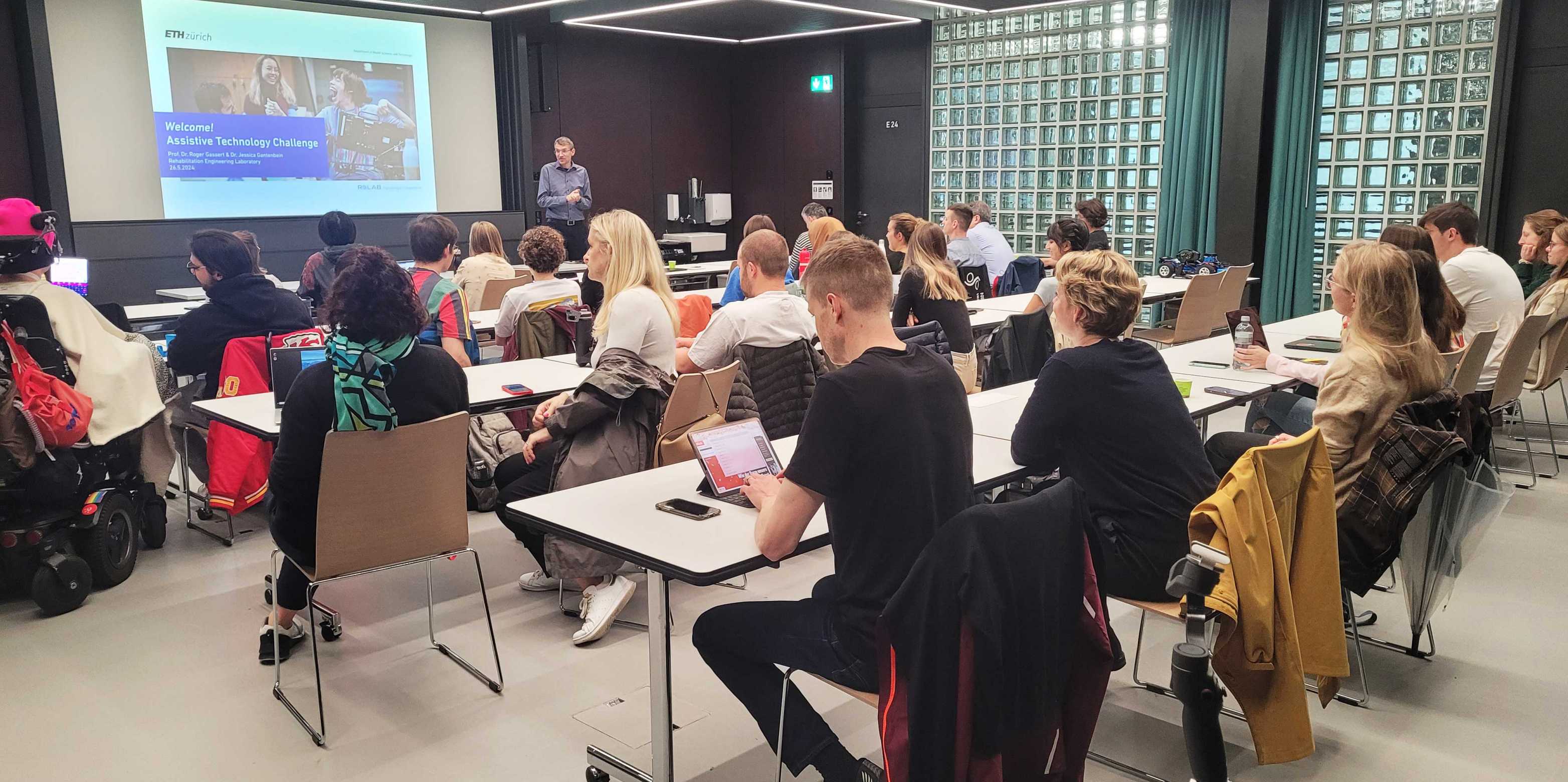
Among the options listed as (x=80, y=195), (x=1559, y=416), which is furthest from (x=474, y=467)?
(x=1559, y=416)

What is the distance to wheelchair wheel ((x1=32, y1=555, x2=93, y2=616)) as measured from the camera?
3459 mm

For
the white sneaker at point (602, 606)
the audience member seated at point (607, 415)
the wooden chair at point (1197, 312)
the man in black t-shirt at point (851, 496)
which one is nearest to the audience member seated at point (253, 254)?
the audience member seated at point (607, 415)

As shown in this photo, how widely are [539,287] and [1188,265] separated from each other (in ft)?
17.0

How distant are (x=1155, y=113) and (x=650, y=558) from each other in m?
8.34

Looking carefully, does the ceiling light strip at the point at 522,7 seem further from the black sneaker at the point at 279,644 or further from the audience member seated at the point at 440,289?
the black sneaker at the point at 279,644

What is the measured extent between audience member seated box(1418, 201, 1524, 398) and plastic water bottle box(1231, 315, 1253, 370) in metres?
1.43

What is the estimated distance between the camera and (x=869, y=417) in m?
1.87

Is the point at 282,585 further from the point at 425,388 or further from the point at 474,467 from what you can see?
the point at 474,467

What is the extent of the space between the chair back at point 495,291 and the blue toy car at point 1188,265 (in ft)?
15.6

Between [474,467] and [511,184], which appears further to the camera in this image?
[511,184]

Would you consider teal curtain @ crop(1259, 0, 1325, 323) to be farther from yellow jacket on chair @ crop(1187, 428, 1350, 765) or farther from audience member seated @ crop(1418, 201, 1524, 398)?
yellow jacket on chair @ crop(1187, 428, 1350, 765)

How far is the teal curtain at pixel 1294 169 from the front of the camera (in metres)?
8.36

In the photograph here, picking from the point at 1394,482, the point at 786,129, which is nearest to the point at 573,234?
the point at 786,129

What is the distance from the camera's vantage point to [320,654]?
3250 millimetres
